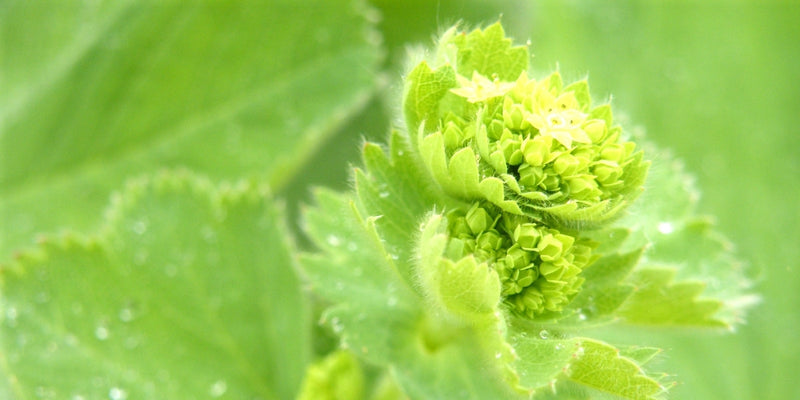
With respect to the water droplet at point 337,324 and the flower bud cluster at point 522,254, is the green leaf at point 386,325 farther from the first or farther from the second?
the flower bud cluster at point 522,254

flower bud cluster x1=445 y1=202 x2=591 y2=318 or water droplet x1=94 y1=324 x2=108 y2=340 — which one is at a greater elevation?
water droplet x1=94 y1=324 x2=108 y2=340

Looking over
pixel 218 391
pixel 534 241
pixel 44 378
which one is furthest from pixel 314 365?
pixel 534 241

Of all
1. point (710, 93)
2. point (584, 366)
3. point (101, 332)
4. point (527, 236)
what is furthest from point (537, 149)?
point (710, 93)

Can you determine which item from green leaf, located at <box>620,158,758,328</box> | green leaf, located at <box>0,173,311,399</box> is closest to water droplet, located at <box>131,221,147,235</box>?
green leaf, located at <box>0,173,311,399</box>

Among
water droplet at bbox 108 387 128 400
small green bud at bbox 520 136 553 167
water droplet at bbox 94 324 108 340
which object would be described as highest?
water droplet at bbox 94 324 108 340

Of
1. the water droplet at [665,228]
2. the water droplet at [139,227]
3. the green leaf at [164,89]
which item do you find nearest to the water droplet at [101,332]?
the water droplet at [139,227]

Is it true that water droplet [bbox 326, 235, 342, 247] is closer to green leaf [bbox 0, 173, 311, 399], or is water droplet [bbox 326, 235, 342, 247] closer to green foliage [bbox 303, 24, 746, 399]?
green foliage [bbox 303, 24, 746, 399]
